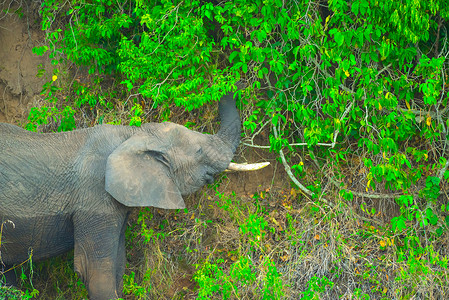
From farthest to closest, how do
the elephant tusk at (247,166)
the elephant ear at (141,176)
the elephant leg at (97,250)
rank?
the elephant tusk at (247,166) → the elephant leg at (97,250) → the elephant ear at (141,176)

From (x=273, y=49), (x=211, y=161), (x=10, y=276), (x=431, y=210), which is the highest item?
(x=273, y=49)

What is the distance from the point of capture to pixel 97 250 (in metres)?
5.38

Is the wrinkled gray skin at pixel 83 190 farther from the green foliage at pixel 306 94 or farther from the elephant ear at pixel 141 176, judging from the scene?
the green foliage at pixel 306 94

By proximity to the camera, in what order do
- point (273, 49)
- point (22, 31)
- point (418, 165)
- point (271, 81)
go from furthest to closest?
point (22, 31) → point (271, 81) → point (418, 165) → point (273, 49)

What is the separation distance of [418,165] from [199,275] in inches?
101

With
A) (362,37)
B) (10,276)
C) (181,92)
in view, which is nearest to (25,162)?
(10,276)

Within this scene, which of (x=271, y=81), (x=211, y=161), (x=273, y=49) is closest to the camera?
(x=211, y=161)

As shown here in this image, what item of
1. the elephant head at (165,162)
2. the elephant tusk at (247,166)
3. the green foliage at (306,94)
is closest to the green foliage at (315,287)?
the green foliage at (306,94)

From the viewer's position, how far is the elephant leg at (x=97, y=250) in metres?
5.37

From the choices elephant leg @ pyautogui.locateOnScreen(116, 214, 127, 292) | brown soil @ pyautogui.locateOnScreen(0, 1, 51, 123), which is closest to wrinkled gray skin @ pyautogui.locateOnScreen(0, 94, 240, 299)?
elephant leg @ pyautogui.locateOnScreen(116, 214, 127, 292)

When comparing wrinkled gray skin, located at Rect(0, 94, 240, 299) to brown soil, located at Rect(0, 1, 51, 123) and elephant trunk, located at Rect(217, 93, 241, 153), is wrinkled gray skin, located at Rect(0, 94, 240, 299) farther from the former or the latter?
brown soil, located at Rect(0, 1, 51, 123)

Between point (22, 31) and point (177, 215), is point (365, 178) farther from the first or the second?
point (22, 31)

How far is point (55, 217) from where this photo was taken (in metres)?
5.42

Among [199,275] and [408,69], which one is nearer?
[199,275]
